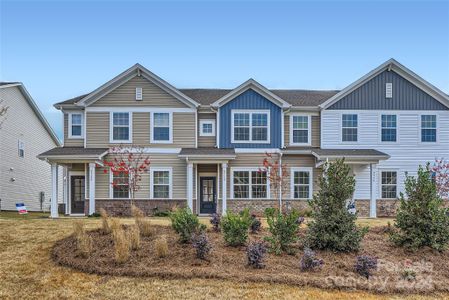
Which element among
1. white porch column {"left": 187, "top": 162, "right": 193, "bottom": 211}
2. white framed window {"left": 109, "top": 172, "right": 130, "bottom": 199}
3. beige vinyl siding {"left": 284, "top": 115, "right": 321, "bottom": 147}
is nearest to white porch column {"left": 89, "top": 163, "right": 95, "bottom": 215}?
white framed window {"left": 109, "top": 172, "right": 130, "bottom": 199}

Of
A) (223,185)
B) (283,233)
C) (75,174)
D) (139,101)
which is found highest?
(139,101)

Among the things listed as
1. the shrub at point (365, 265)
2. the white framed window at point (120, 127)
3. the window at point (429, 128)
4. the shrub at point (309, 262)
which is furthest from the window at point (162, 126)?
the shrub at point (365, 265)

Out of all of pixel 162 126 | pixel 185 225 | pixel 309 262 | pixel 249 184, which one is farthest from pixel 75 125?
pixel 309 262

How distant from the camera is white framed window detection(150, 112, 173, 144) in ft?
75.7

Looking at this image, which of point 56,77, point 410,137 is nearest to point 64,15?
point 56,77

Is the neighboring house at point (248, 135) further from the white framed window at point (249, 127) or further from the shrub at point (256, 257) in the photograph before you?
the shrub at point (256, 257)

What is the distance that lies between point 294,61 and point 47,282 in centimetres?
1774

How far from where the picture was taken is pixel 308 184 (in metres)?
23.3

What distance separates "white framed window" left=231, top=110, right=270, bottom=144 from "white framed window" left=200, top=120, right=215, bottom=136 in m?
1.04

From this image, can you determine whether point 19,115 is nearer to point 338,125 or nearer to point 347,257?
point 338,125

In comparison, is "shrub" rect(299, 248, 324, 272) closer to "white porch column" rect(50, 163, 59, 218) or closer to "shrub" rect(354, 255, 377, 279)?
"shrub" rect(354, 255, 377, 279)

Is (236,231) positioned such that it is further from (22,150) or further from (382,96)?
(22,150)

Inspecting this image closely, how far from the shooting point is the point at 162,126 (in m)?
23.1

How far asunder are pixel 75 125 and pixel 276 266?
1666cm
